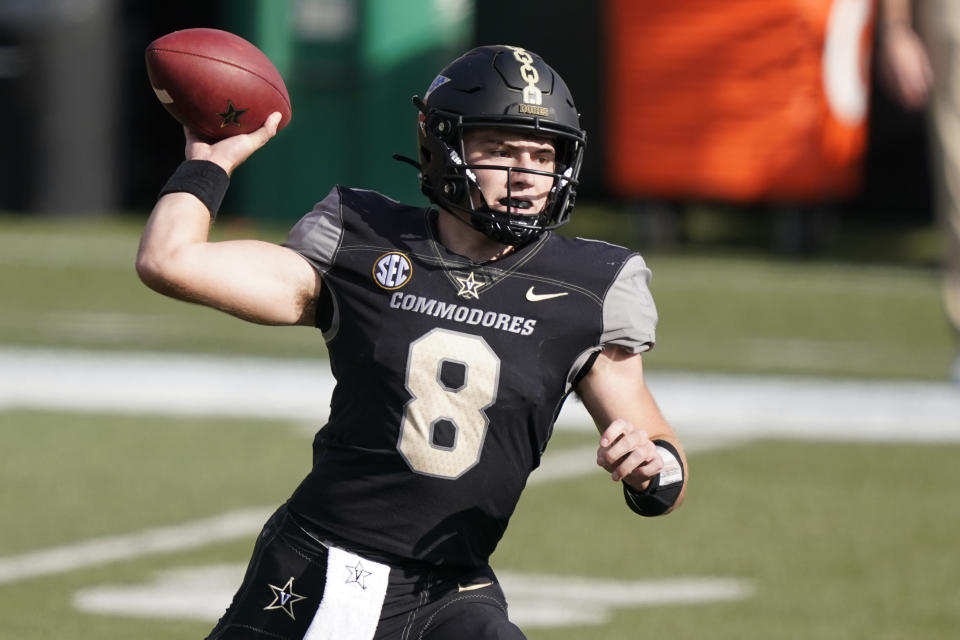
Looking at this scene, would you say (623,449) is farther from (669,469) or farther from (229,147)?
(229,147)

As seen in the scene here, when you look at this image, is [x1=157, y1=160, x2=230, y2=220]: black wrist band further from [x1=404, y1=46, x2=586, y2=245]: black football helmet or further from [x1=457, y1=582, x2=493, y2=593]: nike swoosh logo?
[x1=457, y1=582, x2=493, y2=593]: nike swoosh logo

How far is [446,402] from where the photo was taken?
3580mm

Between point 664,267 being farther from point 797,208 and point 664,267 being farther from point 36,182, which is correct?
point 36,182

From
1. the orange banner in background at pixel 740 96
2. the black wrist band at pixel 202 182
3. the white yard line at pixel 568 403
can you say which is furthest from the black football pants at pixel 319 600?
the orange banner in background at pixel 740 96

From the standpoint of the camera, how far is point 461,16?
54.2 feet

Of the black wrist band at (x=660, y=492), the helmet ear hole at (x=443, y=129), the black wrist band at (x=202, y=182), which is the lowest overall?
the black wrist band at (x=660, y=492)

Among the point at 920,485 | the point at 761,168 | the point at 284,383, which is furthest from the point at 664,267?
the point at 920,485

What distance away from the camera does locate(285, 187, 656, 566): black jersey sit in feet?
11.7

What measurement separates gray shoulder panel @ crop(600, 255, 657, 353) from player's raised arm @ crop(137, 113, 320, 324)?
608mm

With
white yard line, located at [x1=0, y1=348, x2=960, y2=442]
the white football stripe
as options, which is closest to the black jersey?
the white football stripe

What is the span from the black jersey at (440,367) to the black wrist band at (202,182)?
234 millimetres

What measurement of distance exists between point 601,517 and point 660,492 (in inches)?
130

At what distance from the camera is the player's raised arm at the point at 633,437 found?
11.1ft

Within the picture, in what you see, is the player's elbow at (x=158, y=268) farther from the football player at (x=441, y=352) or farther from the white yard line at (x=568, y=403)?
the white yard line at (x=568, y=403)
